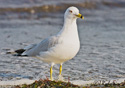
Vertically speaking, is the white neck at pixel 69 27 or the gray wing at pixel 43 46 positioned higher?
the white neck at pixel 69 27

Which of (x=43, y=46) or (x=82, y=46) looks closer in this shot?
(x=43, y=46)

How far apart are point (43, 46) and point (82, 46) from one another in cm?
237

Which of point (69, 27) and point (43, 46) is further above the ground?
point (69, 27)

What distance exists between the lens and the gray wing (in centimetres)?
469

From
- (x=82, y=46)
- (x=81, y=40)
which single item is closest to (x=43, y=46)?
(x=82, y=46)

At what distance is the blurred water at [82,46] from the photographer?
5238 millimetres

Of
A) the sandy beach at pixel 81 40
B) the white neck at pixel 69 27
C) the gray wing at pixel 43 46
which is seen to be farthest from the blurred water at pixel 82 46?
the white neck at pixel 69 27

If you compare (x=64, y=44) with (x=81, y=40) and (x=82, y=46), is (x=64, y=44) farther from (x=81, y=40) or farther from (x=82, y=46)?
(x=81, y=40)

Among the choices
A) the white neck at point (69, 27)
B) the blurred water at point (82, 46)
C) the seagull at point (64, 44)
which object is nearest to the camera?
the seagull at point (64, 44)

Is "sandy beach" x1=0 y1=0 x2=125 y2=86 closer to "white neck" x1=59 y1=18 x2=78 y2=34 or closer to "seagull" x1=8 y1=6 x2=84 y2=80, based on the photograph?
"seagull" x1=8 y1=6 x2=84 y2=80

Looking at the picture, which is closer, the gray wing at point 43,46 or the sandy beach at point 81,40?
the gray wing at point 43,46

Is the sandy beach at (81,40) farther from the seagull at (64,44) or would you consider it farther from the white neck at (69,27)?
the white neck at (69,27)

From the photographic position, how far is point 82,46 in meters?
7.13

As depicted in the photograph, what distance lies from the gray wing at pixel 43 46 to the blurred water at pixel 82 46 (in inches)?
15.6
